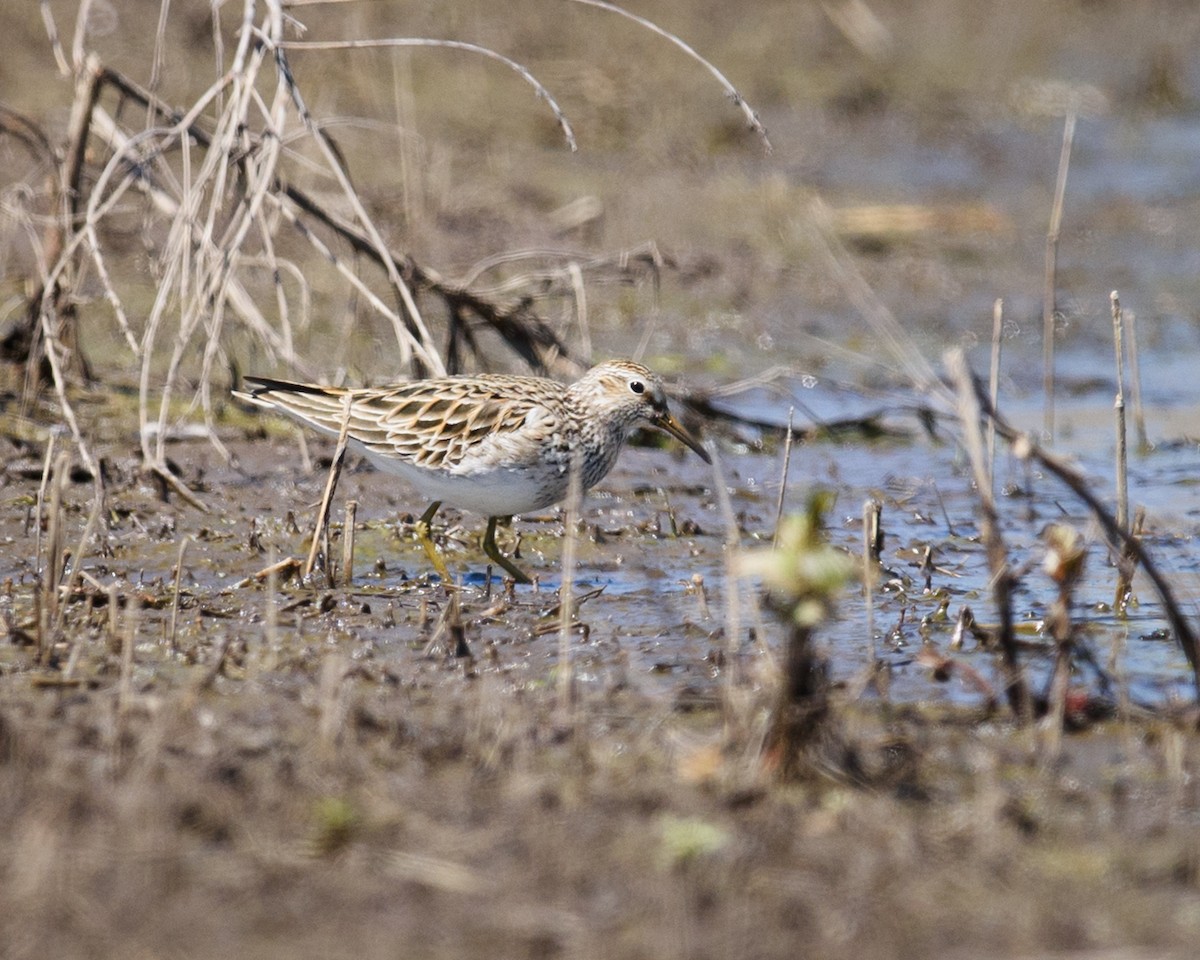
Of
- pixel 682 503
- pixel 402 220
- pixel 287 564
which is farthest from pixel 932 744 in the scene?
pixel 402 220

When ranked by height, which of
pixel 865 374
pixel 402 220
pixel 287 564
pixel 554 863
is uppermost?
pixel 402 220

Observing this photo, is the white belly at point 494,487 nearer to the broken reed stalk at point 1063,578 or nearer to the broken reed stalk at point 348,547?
the broken reed stalk at point 348,547

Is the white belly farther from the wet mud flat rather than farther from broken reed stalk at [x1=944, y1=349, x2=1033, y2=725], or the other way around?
broken reed stalk at [x1=944, y1=349, x2=1033, y2=725]

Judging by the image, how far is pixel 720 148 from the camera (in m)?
16.1

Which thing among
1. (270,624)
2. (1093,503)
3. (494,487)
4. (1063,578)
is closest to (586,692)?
(270,624)

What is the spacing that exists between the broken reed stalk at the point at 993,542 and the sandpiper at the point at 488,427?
2.32 metres

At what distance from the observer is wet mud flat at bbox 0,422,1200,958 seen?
4.55 meters

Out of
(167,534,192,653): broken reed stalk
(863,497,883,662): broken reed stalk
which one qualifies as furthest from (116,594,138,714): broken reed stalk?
(863,497,883,662): broken reed stalk

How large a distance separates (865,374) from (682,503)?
297 cm

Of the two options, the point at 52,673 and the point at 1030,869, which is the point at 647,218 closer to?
the point at 52,673

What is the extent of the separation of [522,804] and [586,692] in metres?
1.19

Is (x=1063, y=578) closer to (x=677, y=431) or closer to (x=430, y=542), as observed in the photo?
(x=677, y=431)

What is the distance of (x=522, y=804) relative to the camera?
519 cm

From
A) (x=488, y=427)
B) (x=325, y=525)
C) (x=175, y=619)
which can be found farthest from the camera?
(x=488, y=427)
